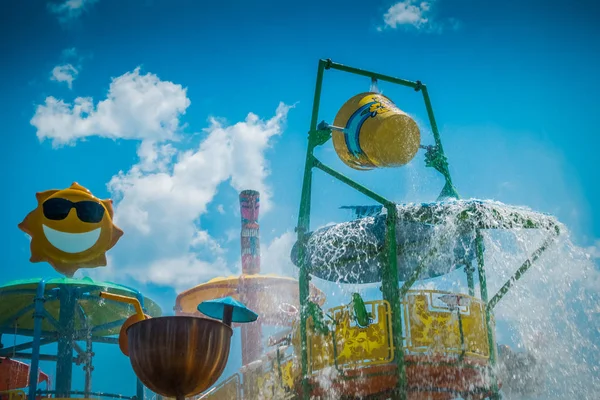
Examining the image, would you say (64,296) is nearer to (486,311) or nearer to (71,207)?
(71,207)

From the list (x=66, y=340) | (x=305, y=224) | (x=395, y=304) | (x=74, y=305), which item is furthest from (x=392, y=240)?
(x=66, y=340)

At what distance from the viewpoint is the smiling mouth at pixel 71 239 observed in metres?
11.3

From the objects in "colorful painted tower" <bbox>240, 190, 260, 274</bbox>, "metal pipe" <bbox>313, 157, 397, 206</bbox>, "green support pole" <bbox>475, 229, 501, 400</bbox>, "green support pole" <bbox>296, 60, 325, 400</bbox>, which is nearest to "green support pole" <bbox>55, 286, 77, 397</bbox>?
"green support pole" <bbox>296, 60, 325, 400</bbox>

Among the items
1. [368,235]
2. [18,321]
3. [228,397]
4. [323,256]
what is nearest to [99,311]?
[18,321]

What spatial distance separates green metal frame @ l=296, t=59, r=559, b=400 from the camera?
945 cm

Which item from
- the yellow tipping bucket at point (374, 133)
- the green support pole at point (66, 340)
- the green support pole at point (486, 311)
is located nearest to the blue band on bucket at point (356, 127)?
the yellow tipping bucket at point (374, 133)

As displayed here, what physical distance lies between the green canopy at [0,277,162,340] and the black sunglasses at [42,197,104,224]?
5.38 ft

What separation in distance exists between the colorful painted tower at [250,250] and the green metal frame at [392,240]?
32.8 ft

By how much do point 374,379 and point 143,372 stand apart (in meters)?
3.89

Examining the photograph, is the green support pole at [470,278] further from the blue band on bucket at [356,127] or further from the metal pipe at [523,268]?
the blue band on bucket at [356,127]

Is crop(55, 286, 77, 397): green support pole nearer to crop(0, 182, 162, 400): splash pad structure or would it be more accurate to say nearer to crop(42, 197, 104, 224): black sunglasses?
crop(0, 182, 162, 400): splash pad structure

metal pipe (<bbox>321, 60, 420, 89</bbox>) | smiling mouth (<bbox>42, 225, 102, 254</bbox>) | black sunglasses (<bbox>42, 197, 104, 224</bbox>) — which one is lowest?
smiling mouth (<bbox>42, 225, 102, 254</bbox>)

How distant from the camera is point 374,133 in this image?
1091 centimetres

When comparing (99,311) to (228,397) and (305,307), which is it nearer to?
(228,397)
